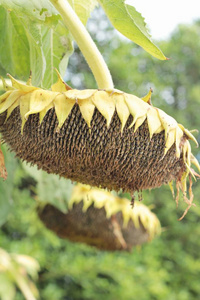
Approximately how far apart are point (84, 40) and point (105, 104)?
0.11m

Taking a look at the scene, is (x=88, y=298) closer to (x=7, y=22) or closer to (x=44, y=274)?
(x=44, y=274)

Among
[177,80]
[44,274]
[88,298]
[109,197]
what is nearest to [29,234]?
[44,274]

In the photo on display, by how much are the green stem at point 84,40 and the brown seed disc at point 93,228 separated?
2.92ft

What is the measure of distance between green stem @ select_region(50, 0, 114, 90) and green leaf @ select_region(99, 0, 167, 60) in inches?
1.5

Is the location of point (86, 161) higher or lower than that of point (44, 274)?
higher

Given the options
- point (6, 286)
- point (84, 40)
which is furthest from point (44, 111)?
point (6, 286)

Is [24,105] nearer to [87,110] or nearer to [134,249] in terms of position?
[87,110]

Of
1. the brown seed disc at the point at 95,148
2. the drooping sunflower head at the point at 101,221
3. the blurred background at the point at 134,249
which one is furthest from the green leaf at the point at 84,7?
the blurred background at the point at 134,249

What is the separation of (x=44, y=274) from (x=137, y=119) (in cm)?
415

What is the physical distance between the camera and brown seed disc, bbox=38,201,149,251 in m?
1.44

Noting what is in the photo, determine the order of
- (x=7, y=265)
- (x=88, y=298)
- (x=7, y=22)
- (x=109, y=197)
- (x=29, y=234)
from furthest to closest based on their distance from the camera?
(x=88, y=298) < (x=29, y=234) < (x=7, y=265) < (x=109, y=197) < (x=7, y=22)

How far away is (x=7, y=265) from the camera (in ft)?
6.13

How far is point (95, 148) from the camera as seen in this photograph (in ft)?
1.71

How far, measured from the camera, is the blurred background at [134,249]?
424cm
